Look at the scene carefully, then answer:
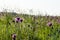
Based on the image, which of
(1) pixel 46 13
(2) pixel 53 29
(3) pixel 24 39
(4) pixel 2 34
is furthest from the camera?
(1) pixel 46 13

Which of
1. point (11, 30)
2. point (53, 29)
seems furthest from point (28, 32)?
point (53, 29)

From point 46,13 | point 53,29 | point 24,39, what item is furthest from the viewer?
point 46,13

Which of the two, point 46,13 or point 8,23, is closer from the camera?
point 8,23

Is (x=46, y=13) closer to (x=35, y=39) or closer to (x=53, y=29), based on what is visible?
(x=53, y=29)

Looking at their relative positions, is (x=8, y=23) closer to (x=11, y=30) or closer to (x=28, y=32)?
(x=11, y=30)

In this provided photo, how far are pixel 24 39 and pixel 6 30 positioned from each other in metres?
0.43

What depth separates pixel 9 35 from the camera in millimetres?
3225

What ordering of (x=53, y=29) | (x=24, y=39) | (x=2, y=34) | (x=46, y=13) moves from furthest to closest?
(x=46, y=13), (x=53, y=29), (x=2, y=34), (x=24, y=39)

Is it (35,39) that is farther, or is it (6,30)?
(6,30)

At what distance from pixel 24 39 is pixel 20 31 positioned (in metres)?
0.22

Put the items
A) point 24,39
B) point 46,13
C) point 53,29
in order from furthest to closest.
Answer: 1. point 46,13
2. point 53,29
3. point 24,39

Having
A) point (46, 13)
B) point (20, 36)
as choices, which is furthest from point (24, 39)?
point (46, 13)

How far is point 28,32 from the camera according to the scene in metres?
3.23

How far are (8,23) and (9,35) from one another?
1.83 ft
